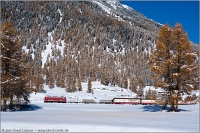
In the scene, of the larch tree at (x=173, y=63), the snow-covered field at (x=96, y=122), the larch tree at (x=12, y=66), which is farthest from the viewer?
the larch tree at (x=173, y=63)

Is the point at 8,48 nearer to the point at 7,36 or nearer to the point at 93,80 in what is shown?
the point at 7,36

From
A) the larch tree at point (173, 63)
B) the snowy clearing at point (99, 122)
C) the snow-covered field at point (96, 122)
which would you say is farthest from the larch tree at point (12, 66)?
the larch tree at point (173, 63)

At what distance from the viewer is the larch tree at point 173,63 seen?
27.7 metres

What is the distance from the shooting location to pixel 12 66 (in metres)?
28.5

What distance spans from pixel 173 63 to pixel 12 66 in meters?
14.8

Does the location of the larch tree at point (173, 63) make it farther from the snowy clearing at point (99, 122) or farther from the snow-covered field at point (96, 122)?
the snowy clearing at point (99, 122)

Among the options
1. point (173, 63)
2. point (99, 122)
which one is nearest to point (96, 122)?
point (99, 122)

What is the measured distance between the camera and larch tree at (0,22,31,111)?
89.8 feet

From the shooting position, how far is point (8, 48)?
28.3m

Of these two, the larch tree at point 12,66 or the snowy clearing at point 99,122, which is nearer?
the snowy clearing at point 99,122

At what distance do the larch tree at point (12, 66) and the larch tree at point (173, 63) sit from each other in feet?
39.9

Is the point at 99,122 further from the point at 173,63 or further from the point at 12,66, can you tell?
the point at 12,66

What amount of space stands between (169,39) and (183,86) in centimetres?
458

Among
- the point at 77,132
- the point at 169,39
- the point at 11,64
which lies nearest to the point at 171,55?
the point at 169,39
